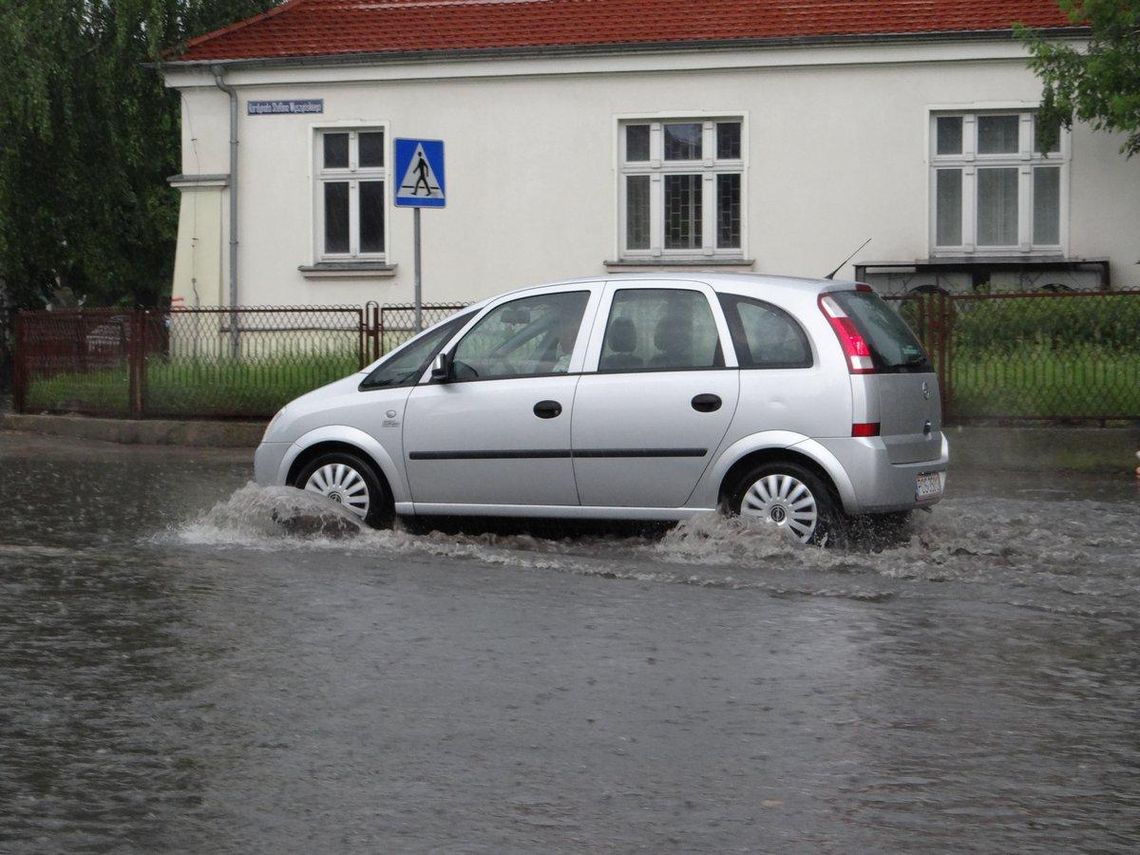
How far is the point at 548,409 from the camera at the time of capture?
1041 centimetres

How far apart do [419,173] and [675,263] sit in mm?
8893

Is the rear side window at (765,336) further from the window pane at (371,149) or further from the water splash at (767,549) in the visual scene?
the window pane at (371,149)

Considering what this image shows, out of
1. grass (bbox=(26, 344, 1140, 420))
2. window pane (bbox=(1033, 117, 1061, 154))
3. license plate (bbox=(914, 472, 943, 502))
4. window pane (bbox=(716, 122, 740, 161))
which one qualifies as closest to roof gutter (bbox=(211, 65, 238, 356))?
grass (bbox=(26, 344, 1140, 420))

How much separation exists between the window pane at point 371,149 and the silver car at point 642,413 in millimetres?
13945

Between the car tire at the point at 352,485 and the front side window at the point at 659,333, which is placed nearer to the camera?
the front side window at the point at 659,333

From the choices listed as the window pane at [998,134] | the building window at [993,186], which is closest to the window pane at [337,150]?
the building window at [993,186]

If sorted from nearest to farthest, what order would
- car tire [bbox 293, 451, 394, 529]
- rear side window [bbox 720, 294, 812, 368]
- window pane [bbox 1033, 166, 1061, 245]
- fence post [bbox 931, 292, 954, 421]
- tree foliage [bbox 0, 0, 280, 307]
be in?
rear side window [bbox 720, 294, 812, 368] < car tire [bbox 293, 451, 394, 529] < fence post [bbox 931, 292, 954, 421] < window pane [bbox 1033, 166, 1061, 245] < tree foliage [bbox 0, 0, 280, 307]

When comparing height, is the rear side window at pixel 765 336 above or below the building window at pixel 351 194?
below

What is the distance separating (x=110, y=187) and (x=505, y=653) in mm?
22475

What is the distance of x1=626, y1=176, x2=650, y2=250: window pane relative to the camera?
23.9 metres

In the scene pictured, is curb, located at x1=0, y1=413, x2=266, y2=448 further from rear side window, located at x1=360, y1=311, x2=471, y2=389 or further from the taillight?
the taillight

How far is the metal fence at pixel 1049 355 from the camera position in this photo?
1628 centimetres

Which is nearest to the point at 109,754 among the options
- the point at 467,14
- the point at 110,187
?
the point at 467,14

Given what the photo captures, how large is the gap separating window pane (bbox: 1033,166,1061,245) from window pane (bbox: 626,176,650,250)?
190 inches
